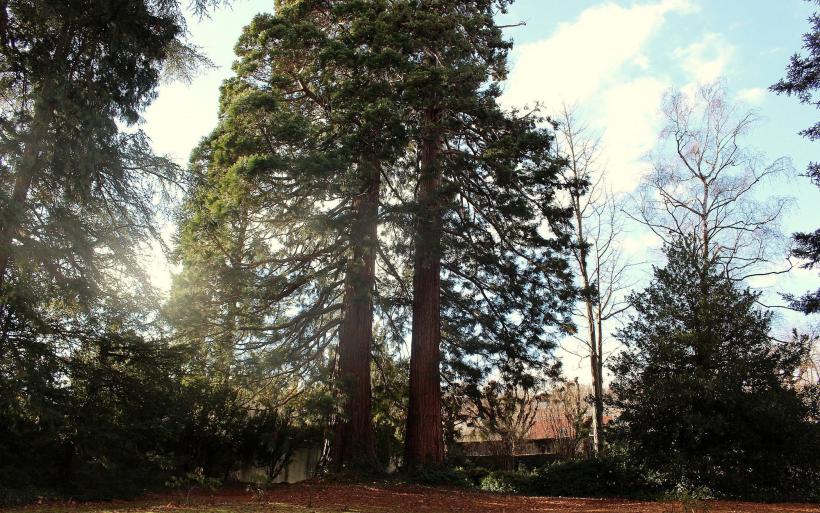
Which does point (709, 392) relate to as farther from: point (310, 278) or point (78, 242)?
point (78, 242)

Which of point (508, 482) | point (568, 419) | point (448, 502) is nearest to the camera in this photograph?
point (448, 502)

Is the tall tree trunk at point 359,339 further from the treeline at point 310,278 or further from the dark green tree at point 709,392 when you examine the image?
the dark green tree at point 709,392

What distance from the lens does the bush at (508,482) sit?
1357 cm

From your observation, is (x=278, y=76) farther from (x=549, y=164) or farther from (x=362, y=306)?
(x=549, y=164)

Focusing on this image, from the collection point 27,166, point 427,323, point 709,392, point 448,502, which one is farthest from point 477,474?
point 27,166

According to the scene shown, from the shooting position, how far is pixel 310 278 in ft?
40.3

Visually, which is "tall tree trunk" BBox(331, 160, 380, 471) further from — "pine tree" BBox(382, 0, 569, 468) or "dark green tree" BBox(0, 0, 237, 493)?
"dark green tree" BBox(0, 0, 237, 493)

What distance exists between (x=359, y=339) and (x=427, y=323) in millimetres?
1622

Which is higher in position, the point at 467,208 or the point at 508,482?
the point at 467,208

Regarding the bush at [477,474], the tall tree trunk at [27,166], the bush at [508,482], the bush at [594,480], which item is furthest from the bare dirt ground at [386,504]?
the bush at [477,474]

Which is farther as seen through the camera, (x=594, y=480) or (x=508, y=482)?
(x=508, y=482)

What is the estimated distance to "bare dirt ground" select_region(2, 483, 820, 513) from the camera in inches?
308

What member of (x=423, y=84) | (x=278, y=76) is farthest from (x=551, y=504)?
(x=278, y=76)

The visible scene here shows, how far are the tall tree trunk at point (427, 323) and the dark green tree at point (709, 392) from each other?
397cm
